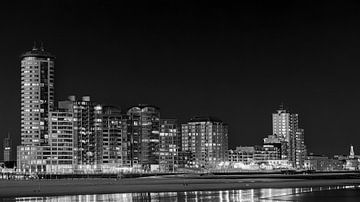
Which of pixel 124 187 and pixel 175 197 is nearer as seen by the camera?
pixel 175 197

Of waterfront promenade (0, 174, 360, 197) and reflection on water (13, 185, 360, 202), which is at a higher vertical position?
reflection on water (13, 185, 360, 202)

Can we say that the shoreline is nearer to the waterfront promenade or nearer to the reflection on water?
the waterfront promenade

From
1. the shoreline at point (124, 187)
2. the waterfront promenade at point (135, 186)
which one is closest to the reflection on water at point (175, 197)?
the shoreline at point (124, 187)

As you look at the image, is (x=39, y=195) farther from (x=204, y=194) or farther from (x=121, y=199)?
(x=204, y=194)

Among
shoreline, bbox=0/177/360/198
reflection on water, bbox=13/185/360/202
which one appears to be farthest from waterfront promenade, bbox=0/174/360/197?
reflection on water, bbox=13/185/360/202

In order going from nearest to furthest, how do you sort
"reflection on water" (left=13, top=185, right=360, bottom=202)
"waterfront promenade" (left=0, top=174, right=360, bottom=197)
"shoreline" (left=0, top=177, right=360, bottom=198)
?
"reflection on water" (left=13, top=185, right=360, bottom=202) → "shoreline" (left=0, top=177, right=360, bottom=198) → "waterfront promenade" (left=0, top=174, right=360, bottom=197)

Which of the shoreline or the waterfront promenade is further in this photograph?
the waterfront promenade

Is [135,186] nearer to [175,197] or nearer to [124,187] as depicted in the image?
[124,187]

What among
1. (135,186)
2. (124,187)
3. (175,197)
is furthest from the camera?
(135,186)

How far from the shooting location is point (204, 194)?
263ft

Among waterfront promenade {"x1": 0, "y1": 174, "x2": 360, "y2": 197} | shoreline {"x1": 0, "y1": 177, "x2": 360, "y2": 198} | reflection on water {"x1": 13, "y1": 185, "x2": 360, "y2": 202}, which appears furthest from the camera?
waterfront promenade {"x1": 0, "y1": 174, "x2": 360, "y2": 197}

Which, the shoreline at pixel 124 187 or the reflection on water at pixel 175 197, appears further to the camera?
the shoreline at pixel 124 187

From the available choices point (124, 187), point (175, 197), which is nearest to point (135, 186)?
point (124, 187)

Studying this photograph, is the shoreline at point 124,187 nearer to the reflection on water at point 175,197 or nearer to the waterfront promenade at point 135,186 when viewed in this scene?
the waterfront promenade at point 135,186
